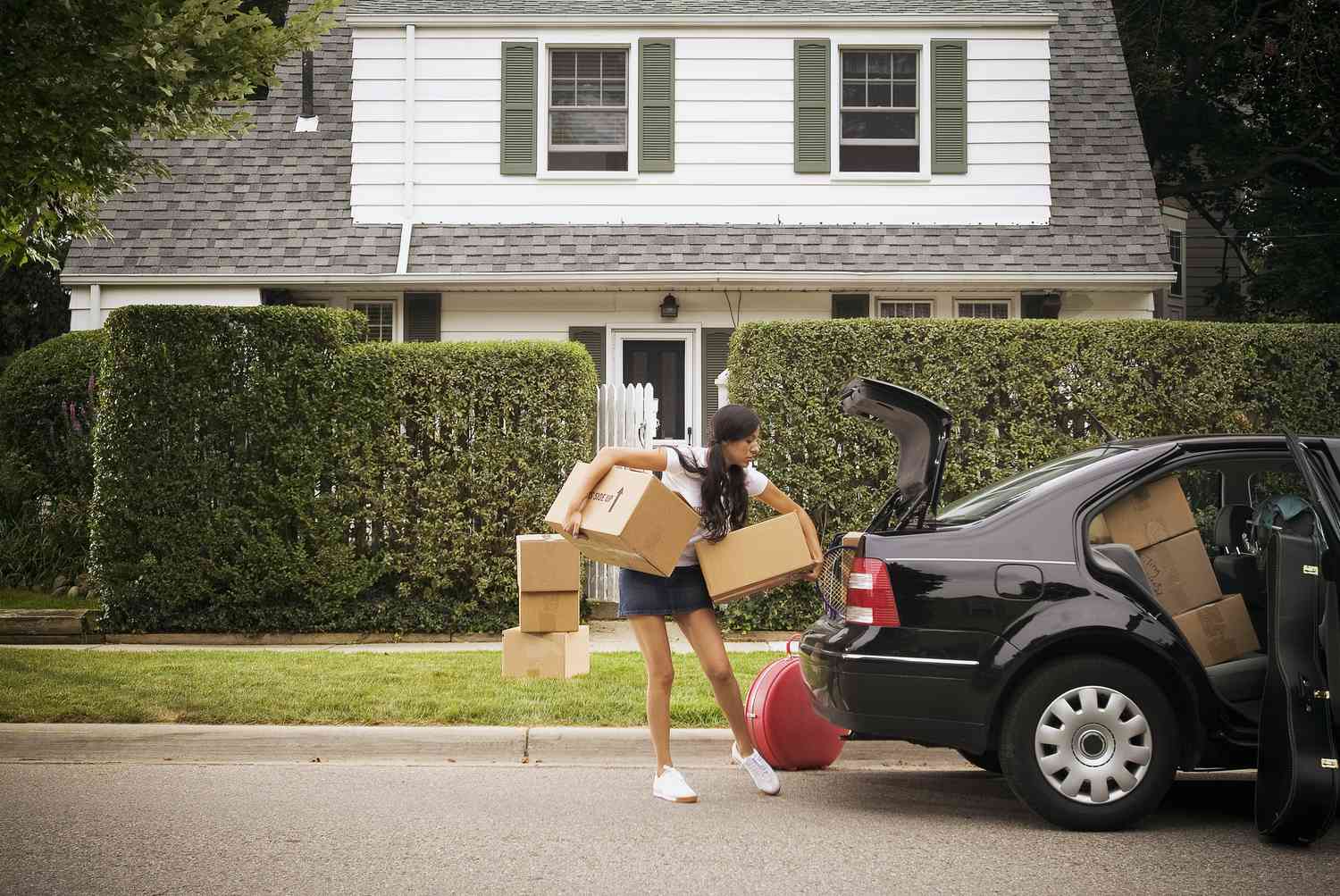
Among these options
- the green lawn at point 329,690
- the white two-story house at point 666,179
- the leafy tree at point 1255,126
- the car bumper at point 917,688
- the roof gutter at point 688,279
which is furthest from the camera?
the leafy tree at point 1255,126

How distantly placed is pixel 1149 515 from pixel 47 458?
1147 centimetres

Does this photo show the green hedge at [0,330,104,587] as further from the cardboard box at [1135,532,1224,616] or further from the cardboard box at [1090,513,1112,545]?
the cardboard box at [1135,532,1224,616]

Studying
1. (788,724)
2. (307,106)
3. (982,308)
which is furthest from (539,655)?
(307,106)

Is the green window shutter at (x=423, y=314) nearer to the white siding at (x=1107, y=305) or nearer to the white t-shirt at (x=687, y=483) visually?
the white siding at (x=1107, y=305)

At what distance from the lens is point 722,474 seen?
20.6 ft

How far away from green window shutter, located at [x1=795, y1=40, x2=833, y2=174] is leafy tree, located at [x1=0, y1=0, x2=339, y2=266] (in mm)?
6949

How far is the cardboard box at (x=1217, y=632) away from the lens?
20.4 feet

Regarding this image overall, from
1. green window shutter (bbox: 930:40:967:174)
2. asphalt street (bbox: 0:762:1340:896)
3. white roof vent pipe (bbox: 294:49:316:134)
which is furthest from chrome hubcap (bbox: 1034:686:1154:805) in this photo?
white roof vent pipe (bbox: 294:49:316:134)

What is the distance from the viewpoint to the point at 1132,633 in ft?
18.6

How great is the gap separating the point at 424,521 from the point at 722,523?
221 inches

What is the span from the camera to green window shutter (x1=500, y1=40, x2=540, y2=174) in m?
15.8

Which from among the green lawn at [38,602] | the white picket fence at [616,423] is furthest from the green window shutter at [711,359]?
the green lawn at [38,602]

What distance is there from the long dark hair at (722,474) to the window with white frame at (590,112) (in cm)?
1015

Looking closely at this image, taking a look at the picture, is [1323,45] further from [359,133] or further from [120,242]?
[120,242]
